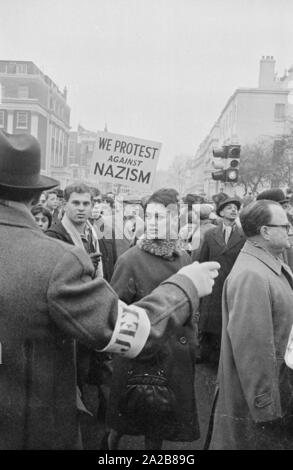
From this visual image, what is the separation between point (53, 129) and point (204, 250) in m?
63.5

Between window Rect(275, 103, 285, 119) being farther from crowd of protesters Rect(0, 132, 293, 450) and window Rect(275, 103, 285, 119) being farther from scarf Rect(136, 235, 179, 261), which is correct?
scarf Rect(136, 235, 179, 261)

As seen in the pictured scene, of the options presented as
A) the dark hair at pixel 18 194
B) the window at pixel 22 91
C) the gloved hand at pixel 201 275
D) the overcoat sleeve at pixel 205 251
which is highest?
the window at pixel 22 91

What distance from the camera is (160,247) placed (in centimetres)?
377

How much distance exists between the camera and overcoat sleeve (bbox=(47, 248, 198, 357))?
1672 millimetres

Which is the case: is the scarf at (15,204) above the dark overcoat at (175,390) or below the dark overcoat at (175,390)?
above

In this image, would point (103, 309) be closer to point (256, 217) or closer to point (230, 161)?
point (256, 217)

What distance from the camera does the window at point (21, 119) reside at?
5744cm

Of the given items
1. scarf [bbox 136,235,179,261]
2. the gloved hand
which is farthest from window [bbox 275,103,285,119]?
the gloved hand

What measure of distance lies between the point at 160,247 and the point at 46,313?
6.91ft

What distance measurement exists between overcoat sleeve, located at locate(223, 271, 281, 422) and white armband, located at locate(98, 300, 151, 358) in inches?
44.9

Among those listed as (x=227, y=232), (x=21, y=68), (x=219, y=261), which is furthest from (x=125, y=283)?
(x=21, y=68)

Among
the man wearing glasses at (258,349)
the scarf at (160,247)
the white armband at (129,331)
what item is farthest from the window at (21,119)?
the white armband at (129,331)

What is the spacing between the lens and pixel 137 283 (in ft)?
12.0

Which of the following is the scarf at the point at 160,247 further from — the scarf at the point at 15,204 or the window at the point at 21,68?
the window at the point at 21,68
